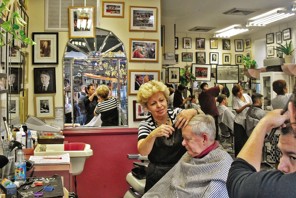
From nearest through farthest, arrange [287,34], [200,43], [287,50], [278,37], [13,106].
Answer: [13,106]
[287,50]
[287,34]
[278,37]
[200,43]

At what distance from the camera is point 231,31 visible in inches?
328

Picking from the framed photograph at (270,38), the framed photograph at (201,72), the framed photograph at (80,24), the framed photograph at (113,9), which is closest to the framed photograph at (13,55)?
the framed photograph at (80,24)

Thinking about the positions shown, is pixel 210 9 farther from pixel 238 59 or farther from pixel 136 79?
pixel 238 59

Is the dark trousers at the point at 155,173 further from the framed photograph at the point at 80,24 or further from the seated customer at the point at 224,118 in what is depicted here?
the seated customer at the point at 224,118

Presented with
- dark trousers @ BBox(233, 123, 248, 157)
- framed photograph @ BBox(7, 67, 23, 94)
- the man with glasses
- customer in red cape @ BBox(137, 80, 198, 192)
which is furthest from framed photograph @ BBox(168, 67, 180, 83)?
the man with glasses

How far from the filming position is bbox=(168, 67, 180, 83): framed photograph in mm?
8789

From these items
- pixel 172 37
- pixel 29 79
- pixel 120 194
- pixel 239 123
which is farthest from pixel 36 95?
pixel 239 123

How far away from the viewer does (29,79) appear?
4422 millimetres

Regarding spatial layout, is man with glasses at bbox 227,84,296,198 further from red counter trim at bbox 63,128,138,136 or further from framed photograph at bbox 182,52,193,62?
framed photograph at bbox 182,52,193,62

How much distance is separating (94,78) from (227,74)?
5475 mm

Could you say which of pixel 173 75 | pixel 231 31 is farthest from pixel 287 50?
pixel 173 75

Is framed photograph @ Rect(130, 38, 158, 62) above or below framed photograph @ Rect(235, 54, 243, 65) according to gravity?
below

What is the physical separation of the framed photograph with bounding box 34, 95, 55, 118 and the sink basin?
0.97 m

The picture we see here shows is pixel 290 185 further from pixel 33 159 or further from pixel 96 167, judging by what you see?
pixel 96 167
